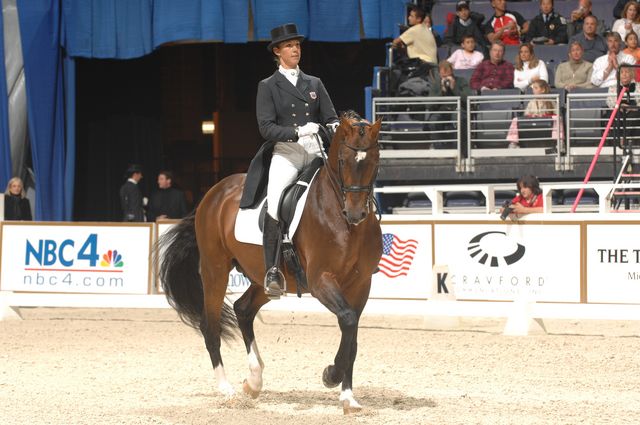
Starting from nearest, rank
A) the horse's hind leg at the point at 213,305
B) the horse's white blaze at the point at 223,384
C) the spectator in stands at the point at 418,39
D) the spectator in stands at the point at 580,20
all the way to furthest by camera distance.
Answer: the horse's white blaze at the point at 223,384, the horse's hind leg at the point at 213,305, the spectator in stands at the point at 418,39, the spectator in stands at the point at 580,20

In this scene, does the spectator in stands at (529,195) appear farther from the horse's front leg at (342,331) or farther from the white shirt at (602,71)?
the horse's front leg at (342,331)

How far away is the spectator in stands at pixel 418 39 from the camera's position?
17062 millimetres

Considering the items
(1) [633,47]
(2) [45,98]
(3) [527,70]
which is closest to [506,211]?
(3) [527,70]

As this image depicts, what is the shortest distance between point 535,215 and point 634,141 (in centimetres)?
402

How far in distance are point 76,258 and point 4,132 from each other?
15.6ft

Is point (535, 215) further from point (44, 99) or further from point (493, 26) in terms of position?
point (44, 99)

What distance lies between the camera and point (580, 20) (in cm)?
1775

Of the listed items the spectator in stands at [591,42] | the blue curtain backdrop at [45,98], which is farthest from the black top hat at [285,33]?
the blue curtain backdrop at [45,98]

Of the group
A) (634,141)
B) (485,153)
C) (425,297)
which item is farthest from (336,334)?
(634,141)

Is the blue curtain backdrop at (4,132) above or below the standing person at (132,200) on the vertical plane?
above

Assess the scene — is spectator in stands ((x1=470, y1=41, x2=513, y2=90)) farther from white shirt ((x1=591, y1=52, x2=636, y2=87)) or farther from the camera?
the camera

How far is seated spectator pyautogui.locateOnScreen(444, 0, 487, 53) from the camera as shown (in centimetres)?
1781

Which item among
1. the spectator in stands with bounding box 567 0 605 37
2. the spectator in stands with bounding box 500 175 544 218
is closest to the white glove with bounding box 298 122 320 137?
the spectator in stands with bounding box 500 175 544 218

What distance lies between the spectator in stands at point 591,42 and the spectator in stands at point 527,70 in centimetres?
76
